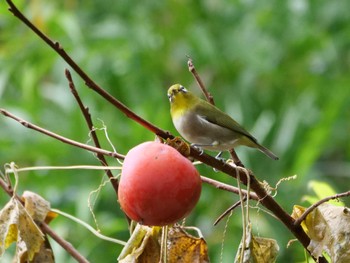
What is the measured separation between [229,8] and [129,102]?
0.91m

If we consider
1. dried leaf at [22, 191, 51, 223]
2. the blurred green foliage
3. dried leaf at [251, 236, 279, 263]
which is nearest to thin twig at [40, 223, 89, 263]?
dried leaf at [22, 191, 51, 223]

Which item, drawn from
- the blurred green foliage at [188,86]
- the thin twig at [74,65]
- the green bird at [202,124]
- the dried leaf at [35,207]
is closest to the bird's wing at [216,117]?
the green bird at [202,124]

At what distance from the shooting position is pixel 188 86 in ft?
10.9

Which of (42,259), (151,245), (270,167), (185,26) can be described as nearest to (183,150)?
(151,245)

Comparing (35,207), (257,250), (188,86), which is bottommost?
(257,250)

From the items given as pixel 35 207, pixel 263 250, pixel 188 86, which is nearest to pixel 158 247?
pixel 263 250

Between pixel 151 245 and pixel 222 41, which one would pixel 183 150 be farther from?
pixel 222 41

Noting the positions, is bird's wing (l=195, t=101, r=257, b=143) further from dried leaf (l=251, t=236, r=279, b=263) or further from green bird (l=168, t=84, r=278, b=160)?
dried leaf (l=251, t=236, r=279, b=263)

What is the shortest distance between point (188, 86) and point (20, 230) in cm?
235

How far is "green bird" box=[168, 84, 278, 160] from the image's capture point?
1292 millimetres

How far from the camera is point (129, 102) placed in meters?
3.11

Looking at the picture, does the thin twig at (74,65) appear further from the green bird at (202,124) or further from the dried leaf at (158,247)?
the green bird at (202,124)

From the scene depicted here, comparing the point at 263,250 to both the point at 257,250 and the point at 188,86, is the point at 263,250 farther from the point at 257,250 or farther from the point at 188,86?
the point at 188,86

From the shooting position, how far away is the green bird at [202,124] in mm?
1292
